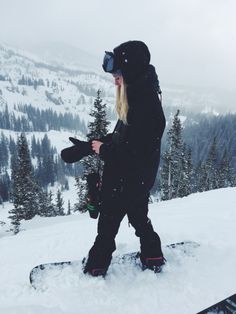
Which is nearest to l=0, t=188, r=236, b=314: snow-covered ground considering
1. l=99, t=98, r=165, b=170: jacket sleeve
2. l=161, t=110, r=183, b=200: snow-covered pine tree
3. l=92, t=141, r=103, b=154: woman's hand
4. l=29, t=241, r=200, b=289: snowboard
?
l=29, t=241, r=200, b=289: snowboard

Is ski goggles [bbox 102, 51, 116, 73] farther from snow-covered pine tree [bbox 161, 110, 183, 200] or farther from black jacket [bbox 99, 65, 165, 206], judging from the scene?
snow-covered pine tree [bbox 161, 110, 183, 200]

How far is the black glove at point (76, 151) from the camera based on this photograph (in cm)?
368

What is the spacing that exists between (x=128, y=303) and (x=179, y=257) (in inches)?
54.3

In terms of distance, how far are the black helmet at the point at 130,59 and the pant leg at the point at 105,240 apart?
68.2 inches

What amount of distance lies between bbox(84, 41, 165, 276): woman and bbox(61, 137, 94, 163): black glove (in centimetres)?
14

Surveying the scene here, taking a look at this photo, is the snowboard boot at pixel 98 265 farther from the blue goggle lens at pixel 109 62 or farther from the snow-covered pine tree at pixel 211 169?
the snow-covered pine tree at pixel 211 169

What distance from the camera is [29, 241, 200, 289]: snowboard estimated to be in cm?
397

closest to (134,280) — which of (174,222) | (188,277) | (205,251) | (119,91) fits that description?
(188,277)

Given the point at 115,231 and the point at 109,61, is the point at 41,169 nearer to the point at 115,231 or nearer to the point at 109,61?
the point at 115,231

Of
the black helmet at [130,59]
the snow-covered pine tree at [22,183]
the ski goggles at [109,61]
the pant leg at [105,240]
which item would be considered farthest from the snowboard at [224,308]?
the snow-covered pine tree at [22,183]

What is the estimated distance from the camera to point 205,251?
478cm

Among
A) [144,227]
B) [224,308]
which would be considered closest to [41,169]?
[144,227]

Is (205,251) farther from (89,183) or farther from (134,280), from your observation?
(89,183)

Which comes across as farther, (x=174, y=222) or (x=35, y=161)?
(x=35, y=161)
